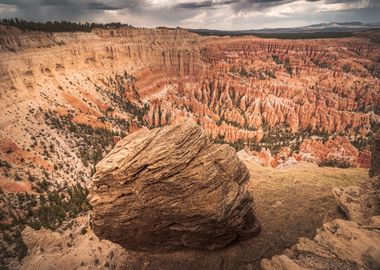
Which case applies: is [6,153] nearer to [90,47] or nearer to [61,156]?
[61,156]

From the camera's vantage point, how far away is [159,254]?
14.4m

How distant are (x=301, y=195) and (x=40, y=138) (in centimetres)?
3479

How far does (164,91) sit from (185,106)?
9.03 metres

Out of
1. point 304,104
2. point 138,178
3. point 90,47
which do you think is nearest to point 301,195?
point 138,178

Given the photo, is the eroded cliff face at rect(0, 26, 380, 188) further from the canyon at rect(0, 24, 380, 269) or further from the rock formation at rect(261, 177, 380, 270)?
the rock formation at rect(261, 177, 380, 270)

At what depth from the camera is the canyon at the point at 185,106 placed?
25.0 meters

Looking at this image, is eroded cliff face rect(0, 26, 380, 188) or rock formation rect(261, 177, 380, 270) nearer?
rock formation rect(261, 177, 380, 270)

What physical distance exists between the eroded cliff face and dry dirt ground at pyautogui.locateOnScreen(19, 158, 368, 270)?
18.2 m

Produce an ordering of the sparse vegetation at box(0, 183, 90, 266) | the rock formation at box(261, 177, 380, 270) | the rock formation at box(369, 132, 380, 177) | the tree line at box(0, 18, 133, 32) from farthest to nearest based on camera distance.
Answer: the tree line at box(0, 18, 133, 32) → the sparse vegetation at box(0, 183, 90, 266) → the rock formation at box(369, 132, 380, 177) → the rock formation at box(261, 177, 380, 270)

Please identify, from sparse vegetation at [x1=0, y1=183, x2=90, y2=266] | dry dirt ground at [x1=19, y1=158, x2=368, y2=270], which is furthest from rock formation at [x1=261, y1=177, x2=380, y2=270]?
sparse vegetation at [x1=0, y1=183, x2=90, y2=266]

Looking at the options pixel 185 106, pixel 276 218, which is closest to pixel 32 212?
pixel 276 218

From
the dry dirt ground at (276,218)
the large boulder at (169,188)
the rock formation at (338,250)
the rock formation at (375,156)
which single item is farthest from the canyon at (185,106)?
the rock formation at (338,250)

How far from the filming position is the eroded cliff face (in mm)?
38600

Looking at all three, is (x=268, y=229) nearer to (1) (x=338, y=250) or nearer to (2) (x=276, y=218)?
(2) (x=276, y=218)
